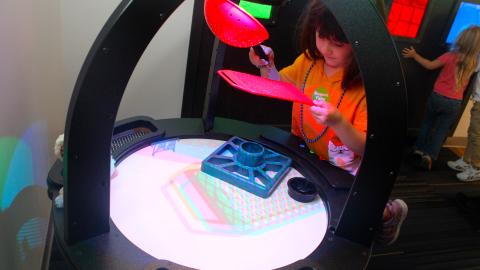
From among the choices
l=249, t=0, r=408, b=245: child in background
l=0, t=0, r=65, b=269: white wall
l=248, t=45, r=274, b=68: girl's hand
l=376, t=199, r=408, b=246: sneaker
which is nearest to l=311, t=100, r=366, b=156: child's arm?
l=249, t=0, r=408, b=245: child in background

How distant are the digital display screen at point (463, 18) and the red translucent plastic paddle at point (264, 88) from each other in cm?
204

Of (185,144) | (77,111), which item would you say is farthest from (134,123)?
(77,111)

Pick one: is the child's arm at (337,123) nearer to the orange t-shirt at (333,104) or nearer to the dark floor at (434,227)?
the orange t-shirt at (333,104)

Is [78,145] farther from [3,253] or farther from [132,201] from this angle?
[3,253]

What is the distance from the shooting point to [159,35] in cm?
136

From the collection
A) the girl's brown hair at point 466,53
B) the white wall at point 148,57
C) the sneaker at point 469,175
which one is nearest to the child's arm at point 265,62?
the white wall at point 148,57

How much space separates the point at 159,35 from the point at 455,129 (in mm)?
2377

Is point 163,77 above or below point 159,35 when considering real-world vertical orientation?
below

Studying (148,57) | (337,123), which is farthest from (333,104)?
(148,57)

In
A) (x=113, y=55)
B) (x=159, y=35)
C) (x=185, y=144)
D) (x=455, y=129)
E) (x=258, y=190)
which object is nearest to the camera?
(x=113, y=55)

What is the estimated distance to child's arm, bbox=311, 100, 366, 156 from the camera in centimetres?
70

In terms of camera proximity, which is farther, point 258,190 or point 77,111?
point 258,190

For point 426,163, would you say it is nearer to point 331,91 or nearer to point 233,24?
point 331,91

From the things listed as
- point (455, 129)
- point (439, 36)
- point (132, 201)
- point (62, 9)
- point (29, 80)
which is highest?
point (439, 36)
